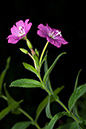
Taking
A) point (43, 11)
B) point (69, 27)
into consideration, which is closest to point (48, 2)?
point (43, 11)

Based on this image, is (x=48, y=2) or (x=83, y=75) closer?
(x=83, y=75)

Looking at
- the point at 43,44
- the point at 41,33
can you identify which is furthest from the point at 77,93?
the point at 43,44

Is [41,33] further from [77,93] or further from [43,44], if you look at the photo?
[43,44]

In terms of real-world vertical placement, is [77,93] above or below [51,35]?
below

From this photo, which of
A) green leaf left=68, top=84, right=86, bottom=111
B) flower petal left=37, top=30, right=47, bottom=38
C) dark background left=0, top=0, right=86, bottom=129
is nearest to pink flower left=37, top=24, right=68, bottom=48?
flower petal left=37, top=30, right=47, bottom=38

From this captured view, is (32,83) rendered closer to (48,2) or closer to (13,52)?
(13,52)

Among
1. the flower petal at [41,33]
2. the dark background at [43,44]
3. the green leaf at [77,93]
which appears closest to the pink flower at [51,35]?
the flower petal at [41,33]
